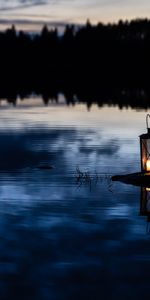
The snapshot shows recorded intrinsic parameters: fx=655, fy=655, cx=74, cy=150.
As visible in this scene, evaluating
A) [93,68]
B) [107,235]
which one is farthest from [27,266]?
[93,68]

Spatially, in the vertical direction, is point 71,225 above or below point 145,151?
below

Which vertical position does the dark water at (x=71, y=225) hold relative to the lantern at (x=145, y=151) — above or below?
below

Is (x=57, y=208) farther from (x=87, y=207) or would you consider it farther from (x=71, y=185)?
(x=71, y=185)

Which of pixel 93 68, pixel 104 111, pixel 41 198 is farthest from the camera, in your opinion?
pixel 93 68

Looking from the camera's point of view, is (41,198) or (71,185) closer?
(41,198)

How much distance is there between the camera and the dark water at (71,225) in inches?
451

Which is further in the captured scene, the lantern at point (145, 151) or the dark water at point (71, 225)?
the lantern at point (145, 151)

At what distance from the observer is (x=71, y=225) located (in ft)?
51.8

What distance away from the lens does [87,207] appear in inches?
716

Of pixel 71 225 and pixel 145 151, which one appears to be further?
pixel 145 151

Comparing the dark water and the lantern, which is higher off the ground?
the lantern

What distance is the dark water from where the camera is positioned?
11445mm

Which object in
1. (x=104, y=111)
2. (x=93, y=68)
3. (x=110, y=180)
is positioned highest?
(x=93, y=68)

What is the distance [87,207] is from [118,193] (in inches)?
91.3
